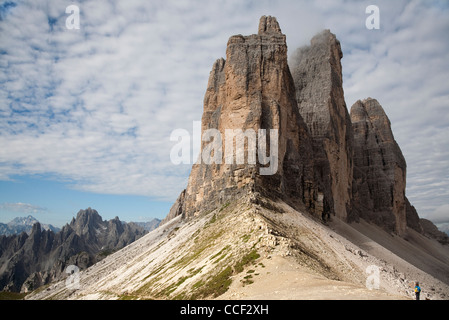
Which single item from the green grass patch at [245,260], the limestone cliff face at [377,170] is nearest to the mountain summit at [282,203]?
the green grass patch at [245,260]

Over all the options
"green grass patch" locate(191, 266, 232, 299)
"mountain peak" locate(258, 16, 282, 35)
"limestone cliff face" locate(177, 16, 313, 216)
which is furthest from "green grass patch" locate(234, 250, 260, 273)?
"mountain peak" locate(258, 16, 282, 35)

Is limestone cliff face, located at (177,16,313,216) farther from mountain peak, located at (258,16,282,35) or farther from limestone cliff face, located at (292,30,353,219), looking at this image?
limestone cliff face, located at (292,30,353,219)

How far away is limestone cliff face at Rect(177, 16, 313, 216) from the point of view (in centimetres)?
5119

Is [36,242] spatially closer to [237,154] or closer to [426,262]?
[237,154]

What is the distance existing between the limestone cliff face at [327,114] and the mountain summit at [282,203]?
38 centimetres

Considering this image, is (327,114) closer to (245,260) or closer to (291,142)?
(291,142)

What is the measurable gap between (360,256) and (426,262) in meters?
55.3

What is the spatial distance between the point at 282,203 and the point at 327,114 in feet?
155

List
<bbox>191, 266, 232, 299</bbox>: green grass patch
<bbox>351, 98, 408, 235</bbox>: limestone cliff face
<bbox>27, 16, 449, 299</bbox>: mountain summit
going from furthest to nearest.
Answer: <bbox>351, 98, 408, 235</bbox>: limestone cliff face
<bbox>27, 16, 449, 299</bbox>: mountain summit
<bbox>191, 266, 232, 299</bbox>: green grass patch

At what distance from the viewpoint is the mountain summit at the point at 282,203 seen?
85.5 ft

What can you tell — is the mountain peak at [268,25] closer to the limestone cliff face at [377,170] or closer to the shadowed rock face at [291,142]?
the shadowed rock face at [291,142]

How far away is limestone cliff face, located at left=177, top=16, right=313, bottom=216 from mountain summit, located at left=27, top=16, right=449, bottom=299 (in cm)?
22

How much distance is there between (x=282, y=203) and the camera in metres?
49.0

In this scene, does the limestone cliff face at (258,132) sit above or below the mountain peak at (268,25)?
below
